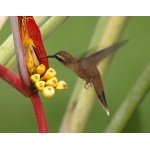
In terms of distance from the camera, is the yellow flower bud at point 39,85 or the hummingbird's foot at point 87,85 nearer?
the yellow flower bud at point 39,85

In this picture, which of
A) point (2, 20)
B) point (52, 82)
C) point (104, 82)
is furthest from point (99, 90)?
point (2, 20)

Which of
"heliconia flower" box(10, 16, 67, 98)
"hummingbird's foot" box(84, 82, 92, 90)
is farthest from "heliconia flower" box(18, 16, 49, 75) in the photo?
"hummingbird's foot" box(84, 82, 92, 90)

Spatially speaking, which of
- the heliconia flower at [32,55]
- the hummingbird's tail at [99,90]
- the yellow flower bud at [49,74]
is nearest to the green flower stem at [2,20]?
the heliconia flower at [32,55]

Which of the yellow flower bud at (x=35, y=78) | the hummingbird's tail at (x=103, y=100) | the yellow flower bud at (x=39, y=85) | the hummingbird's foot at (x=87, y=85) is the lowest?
the hummingbird's tail at (x=103, y=100)

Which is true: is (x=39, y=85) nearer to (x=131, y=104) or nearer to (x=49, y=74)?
(x=49, y=74)

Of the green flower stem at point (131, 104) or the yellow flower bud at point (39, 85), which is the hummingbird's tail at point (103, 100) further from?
the yellow flower bud at point (39, 85)
